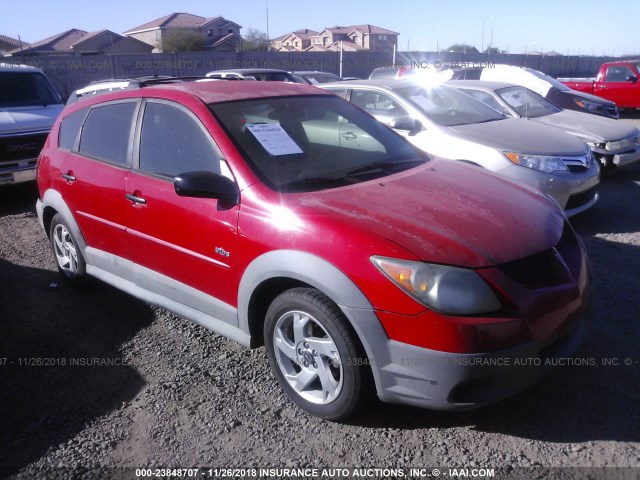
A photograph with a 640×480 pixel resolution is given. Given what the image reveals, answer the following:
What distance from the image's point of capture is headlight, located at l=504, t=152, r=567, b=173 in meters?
5.82

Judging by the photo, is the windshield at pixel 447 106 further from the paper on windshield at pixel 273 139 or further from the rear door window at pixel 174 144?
the rear door window at pixel 174 144

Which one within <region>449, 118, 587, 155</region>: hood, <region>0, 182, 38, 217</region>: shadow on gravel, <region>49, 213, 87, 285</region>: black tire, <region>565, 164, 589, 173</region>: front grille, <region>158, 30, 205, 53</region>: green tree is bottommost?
<region>0, 182, 38, 217</region>: shadow on gravel

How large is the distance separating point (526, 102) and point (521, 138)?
9.47 ft

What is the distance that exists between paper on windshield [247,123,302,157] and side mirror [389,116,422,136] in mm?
2820

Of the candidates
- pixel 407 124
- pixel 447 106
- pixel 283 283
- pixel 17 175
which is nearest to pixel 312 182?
pixel 283 283

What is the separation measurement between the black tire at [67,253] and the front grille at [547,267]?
11.0ft

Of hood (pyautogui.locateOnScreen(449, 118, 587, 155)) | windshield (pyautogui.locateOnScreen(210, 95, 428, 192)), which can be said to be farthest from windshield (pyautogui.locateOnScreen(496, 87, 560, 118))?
windshield (pyautogui.locateOnScreen(210, 95, 428, 192))

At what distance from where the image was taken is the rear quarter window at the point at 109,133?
13.1 ft

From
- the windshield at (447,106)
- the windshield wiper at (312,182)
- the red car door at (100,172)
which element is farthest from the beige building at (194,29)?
the windshield wiper at (312,182)

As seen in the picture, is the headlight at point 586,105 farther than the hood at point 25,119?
Yes

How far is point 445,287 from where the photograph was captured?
2531mm

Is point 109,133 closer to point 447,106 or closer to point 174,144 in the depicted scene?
point 174,144

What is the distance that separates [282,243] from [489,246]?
1006mm

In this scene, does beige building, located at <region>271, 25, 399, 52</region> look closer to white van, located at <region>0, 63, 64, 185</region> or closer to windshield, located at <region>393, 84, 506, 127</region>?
white van, located at <region>0, 63, 64, 185</region>
